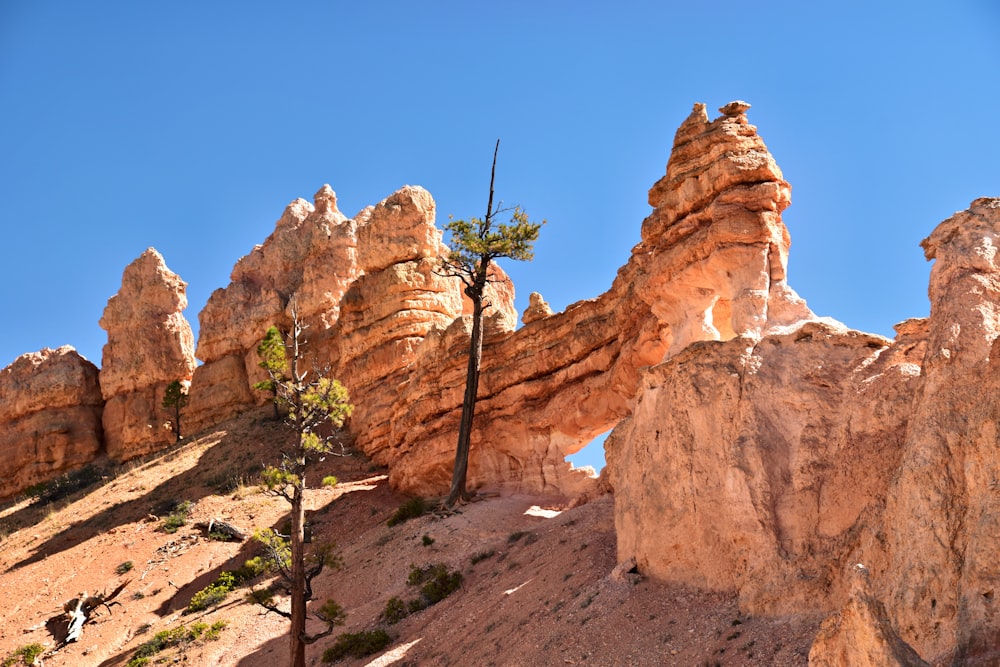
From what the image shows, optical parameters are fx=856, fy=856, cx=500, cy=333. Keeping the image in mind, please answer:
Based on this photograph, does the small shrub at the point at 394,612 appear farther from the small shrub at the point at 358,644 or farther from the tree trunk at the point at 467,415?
the tree trunk at the point at 467,415

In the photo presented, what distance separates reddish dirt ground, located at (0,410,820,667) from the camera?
44.8ft

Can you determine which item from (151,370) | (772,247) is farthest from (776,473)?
(151,370)

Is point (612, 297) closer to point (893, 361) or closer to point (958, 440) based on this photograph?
point (893, 361)

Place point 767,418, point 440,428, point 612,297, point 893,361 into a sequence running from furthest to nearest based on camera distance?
point 440,428 → point 612,297 → point 767,418 → point 893,361

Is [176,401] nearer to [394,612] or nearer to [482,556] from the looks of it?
[482,556]

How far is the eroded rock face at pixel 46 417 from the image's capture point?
56.1m

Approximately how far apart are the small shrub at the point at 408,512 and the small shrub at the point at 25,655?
10.9 m

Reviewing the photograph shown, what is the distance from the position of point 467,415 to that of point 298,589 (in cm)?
1052

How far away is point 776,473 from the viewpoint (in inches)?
538

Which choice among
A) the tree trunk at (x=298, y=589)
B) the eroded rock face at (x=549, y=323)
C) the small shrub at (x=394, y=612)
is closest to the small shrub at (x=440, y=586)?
the small shrub at (x=394, y=612)

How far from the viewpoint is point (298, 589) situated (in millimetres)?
19484

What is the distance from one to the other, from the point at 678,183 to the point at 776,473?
12904mm

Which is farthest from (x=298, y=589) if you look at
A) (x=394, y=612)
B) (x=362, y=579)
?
(x=362, y=579)

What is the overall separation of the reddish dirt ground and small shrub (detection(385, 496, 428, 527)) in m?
0.61
